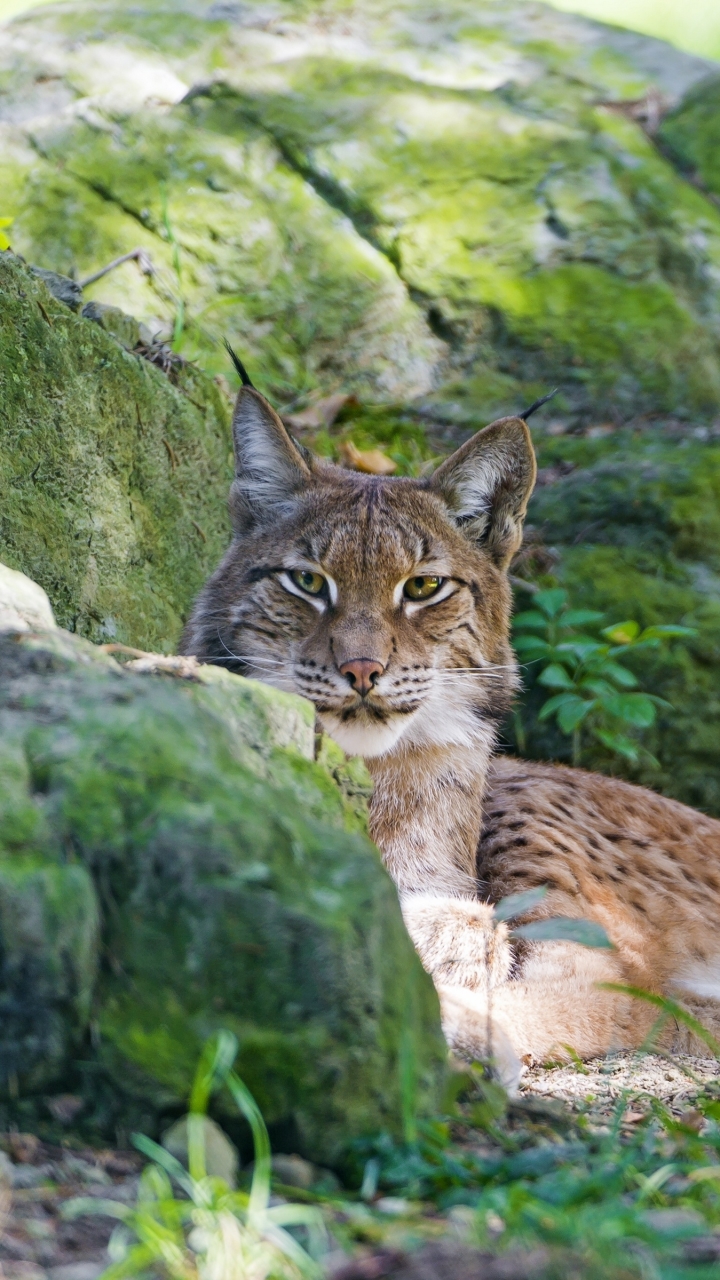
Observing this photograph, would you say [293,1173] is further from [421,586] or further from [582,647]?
[582,647]

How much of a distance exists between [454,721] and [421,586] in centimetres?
46

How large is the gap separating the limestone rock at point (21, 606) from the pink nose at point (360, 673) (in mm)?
1167

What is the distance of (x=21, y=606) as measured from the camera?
2.53 metres

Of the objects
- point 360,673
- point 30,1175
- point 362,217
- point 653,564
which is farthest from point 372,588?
point 362,217

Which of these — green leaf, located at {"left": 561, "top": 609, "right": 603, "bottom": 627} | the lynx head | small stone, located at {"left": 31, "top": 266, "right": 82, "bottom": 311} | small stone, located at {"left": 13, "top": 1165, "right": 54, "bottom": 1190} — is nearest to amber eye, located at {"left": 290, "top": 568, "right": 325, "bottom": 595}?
the lynx head

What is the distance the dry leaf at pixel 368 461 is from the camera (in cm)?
618

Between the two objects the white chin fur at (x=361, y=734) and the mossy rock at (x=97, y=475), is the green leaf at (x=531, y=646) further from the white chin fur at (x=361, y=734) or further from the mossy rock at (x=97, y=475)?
the white chin fur at (x=361, y=734)

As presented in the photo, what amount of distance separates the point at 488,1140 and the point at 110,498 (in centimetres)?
290

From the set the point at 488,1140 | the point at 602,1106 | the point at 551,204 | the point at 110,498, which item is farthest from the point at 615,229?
the point at 488,1140

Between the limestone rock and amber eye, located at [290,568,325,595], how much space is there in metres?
1.46

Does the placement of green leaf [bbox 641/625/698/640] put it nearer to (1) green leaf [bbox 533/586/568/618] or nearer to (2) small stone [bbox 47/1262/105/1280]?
(1) green leaf [bbox 533/586/568/618]

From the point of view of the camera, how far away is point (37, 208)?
6992 millimetres

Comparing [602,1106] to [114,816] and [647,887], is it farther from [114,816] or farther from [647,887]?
[647,887]

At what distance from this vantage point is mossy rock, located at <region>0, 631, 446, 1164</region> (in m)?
1.82
